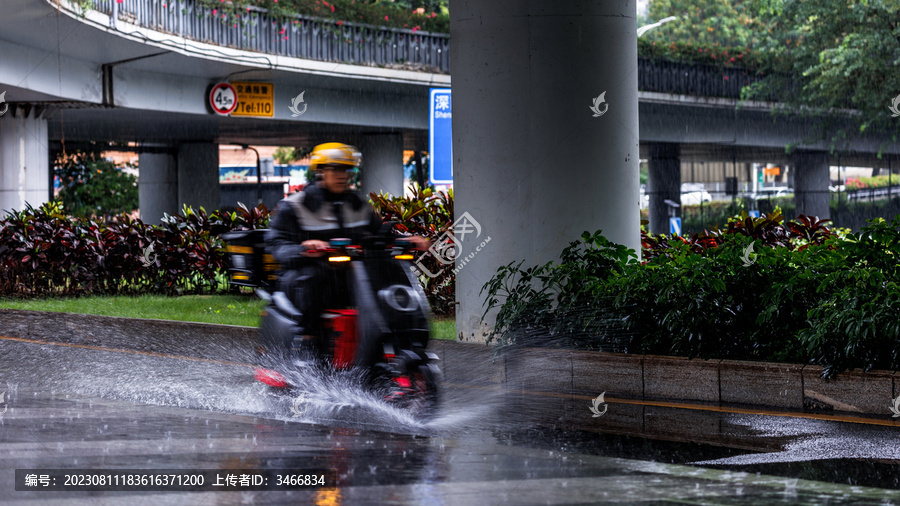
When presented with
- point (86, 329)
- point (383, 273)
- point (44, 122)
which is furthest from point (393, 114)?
point (383, 273)

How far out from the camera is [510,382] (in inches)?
336

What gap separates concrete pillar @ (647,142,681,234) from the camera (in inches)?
1703

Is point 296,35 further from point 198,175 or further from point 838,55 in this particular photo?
point 838,55

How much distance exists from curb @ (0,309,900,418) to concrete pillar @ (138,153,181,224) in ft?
82.6

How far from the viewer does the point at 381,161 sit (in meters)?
32.6

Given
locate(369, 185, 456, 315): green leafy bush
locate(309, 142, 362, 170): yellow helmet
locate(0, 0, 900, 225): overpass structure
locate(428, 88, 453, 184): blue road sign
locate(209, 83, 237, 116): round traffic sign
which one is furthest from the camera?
locate(209, 83, 237, 116): round traffic sign

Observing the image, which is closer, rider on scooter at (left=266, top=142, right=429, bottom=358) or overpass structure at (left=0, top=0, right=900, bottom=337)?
rider on scooter at (left=266, top=142, right=429, bottom=358)

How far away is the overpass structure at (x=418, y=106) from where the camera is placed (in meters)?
9.43

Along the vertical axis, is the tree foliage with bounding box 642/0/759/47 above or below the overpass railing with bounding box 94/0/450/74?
above

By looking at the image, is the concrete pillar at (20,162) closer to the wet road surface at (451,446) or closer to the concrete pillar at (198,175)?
the concrete pillar at (198,175)
